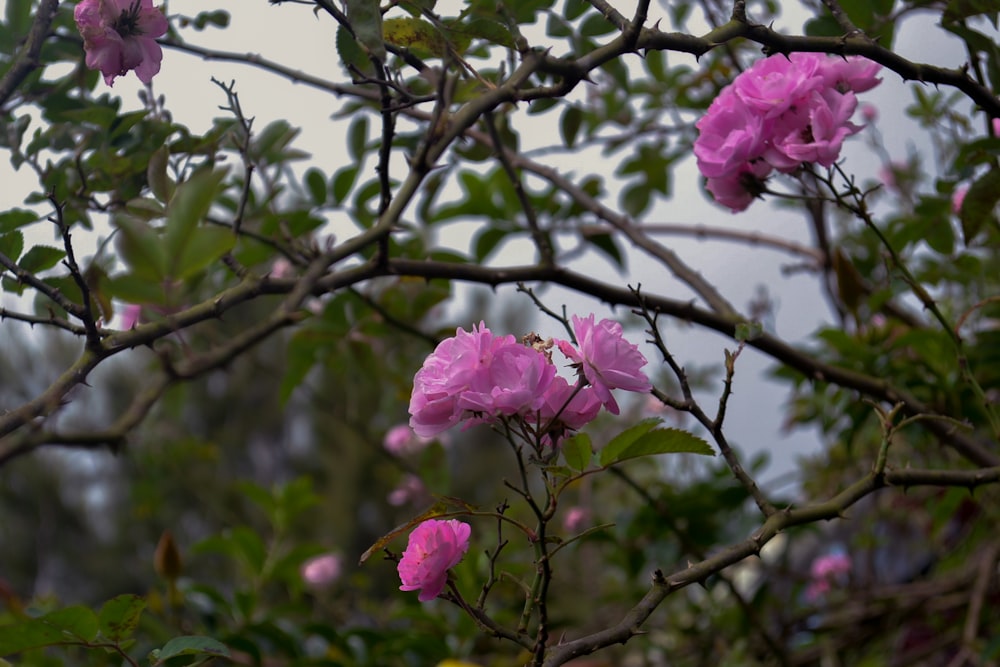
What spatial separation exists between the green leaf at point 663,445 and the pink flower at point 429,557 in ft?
0.34

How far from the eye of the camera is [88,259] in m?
0.84

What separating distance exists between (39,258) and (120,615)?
0.90 feet

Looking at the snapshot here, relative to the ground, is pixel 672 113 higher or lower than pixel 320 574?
higher

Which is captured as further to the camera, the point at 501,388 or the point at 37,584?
the point at 37,584

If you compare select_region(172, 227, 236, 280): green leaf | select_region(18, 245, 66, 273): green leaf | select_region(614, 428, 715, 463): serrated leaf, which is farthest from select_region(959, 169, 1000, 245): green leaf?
select_region(18, 245, 66, 273): green leaf

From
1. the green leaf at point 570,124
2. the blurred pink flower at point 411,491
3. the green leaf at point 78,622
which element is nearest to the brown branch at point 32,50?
the green leaf at point 78,622

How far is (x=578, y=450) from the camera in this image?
0.49m

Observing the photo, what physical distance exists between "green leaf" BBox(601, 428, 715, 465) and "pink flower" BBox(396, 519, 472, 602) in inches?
4.1

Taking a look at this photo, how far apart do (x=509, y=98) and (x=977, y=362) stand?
2.51 ft

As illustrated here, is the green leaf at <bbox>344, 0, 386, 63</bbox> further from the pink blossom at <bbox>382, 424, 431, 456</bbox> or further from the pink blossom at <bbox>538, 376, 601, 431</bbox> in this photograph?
the pink blossom at <bbox>382, 424, 431, 456</bbox>

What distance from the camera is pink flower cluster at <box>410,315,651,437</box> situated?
46cm

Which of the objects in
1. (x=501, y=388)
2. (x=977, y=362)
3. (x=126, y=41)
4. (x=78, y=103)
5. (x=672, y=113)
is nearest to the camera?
(x=501, y=388)

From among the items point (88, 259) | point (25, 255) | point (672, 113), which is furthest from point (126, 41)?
point (672, 113)

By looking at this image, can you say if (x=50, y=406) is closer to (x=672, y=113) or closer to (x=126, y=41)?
(x=126, y=41)
